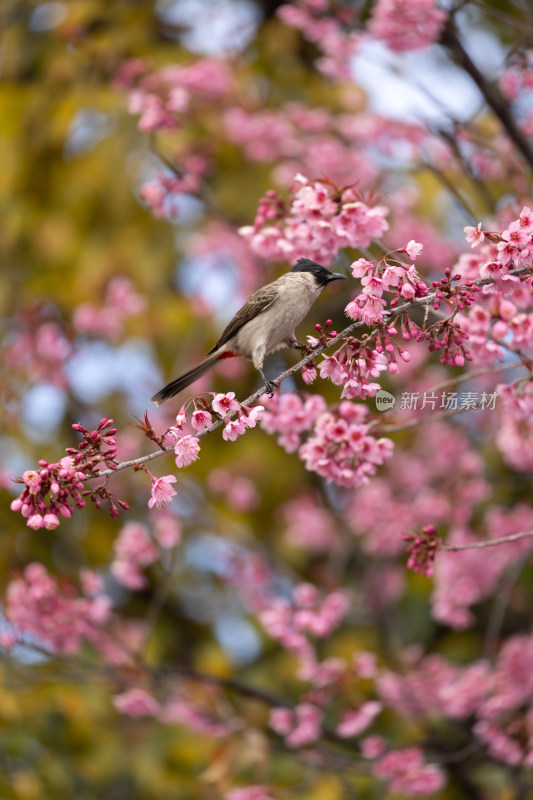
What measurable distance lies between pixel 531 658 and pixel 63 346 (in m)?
3.26

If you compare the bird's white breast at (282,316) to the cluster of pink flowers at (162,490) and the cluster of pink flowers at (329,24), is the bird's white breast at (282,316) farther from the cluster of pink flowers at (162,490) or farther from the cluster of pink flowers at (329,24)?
the cluster of pink flowers at (329,24)

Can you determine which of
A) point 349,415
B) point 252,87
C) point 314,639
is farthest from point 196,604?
point 252,87

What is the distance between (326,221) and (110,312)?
8.70 ft

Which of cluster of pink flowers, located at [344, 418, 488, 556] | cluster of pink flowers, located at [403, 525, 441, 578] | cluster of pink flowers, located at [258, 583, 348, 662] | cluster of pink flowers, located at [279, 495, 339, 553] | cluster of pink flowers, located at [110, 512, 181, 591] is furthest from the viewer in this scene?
cluster of pink flowers, located at [279, 495, 339, 553]

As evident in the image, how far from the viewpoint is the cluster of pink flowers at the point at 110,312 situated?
504 cm

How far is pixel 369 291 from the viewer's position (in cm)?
215

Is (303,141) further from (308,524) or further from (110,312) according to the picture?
(308,524)

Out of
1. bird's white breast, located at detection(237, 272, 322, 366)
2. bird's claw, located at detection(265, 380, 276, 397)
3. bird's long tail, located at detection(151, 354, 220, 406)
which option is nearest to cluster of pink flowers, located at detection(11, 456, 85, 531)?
bird's long tail, located at detection(151, 354, 220, 406)

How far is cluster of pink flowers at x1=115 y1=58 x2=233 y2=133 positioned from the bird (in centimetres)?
118

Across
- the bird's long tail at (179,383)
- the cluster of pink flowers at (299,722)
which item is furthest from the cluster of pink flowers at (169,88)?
the cluster of pink flowers at (299,722)

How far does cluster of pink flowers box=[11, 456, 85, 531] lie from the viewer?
6.14 feet

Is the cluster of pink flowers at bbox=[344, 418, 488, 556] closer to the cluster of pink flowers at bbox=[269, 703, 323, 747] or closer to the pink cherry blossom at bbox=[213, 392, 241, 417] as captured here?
the cluster of pink flowers at bbox=[269, 703, 323, 747]

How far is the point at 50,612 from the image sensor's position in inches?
144

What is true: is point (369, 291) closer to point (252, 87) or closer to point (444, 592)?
point (444, 592)
